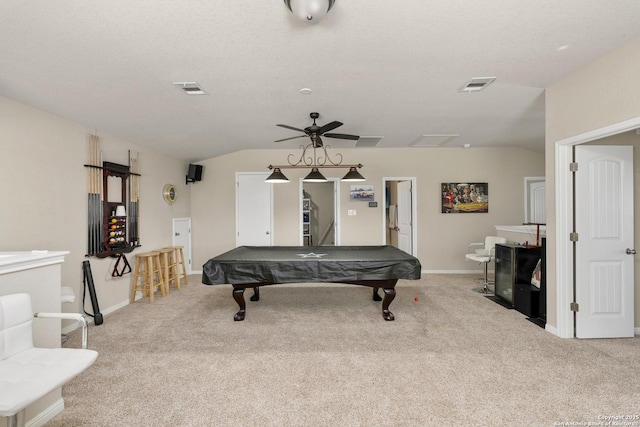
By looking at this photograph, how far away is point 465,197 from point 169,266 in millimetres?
5604

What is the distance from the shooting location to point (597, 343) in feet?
9.48

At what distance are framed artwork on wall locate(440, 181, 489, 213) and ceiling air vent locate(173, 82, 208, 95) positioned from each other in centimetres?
479

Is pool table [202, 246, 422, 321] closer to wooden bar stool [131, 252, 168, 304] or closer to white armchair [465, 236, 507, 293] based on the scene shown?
wooden bar stool [131, 252, 168, 304]

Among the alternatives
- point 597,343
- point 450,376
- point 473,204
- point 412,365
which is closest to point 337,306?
point 412,365

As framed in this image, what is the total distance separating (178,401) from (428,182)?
17.9ft

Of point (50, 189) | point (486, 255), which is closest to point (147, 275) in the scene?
point (50, 189)

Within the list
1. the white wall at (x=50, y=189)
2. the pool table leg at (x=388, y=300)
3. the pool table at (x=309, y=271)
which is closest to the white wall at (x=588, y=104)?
the pool table at (x=309, y=271)

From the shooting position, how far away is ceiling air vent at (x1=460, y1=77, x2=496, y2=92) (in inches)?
113

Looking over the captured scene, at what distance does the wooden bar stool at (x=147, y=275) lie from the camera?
14.2 feet

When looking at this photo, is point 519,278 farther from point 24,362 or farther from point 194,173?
point 194,173

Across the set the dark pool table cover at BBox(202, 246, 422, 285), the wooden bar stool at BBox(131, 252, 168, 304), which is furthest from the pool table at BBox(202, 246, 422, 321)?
the wooden bar stool at BBox(131, 252, 168, 304)

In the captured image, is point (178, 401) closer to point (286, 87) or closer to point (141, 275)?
point (286, 87)

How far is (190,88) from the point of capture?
3000 millimetres

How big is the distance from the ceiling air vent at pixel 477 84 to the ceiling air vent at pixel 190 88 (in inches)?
104
